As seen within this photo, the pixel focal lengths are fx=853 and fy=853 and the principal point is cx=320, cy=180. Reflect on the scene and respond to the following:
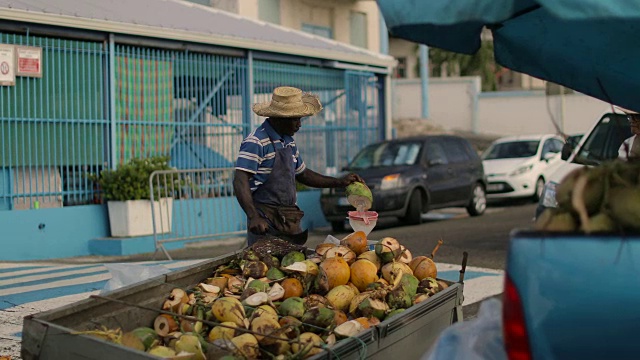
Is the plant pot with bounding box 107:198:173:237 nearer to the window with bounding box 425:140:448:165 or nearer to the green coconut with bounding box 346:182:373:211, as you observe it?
the window with bounding box 425:140:448:165

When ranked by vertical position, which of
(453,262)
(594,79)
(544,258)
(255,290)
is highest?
(594,79)

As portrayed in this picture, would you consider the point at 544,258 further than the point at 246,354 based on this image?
No

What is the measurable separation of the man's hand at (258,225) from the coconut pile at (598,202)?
277cm

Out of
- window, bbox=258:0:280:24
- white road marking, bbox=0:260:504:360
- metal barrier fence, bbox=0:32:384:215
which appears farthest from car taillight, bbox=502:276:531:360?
window, bbox=258:0:280:24

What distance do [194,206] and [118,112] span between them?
1981 mm

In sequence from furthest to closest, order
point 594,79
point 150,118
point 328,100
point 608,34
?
point 328,100
point 150,118
point 594,79
point 608,34

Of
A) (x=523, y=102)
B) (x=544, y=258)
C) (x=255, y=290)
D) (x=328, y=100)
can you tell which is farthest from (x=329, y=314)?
(x=523, y=102)

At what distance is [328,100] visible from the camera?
19.0m

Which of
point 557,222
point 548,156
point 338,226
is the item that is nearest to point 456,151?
point 338,226

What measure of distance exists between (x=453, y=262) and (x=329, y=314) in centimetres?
683

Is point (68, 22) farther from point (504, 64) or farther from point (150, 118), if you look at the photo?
point (504, 64)

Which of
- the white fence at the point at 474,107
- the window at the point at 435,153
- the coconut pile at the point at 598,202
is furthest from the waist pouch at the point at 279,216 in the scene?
the white fence at the point at 474,107

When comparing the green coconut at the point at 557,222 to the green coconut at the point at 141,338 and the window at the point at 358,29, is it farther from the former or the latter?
the window at the point at 358,29

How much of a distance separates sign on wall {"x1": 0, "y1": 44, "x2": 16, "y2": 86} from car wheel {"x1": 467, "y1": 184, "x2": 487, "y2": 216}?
31.1ft
